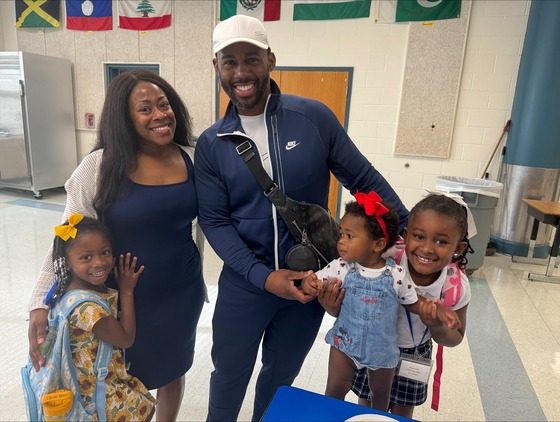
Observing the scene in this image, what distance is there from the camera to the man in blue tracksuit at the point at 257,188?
120 cm

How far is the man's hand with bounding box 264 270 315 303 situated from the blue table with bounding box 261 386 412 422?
307 mm

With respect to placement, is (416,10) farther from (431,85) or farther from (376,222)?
(376,222)

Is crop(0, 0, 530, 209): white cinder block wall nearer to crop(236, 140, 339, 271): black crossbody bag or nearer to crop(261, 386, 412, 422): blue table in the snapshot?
crop(236, 140, 339, 271): black crossbody bag

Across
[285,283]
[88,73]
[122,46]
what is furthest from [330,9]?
[285,283]

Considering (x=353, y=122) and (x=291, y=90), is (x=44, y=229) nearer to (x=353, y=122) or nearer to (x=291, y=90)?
(x=291, y=90)

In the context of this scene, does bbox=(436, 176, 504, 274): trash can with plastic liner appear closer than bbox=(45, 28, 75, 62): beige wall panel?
Yes

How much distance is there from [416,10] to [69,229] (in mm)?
4507

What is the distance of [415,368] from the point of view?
1.17 m

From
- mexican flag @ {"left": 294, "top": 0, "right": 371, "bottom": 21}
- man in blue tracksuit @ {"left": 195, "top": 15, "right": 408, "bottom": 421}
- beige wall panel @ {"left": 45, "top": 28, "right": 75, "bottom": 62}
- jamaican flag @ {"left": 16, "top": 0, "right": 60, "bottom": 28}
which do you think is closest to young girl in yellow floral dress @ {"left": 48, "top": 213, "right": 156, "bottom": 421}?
man in blue tracksuit @ {"left": 195, "top": 15, "right": 408, "bottom": 421}

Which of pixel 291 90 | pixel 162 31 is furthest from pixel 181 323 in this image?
pixel 162 31

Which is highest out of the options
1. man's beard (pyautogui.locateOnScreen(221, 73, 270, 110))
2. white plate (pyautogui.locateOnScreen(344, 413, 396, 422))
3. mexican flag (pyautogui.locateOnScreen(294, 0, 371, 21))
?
mexican flag (pyautogui.locateOnScreen(294, 0, 371, 21))

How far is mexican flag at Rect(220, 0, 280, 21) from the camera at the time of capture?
488 centimetres

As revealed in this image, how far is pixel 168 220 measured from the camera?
4.26 ft

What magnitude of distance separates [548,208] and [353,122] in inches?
91.8
